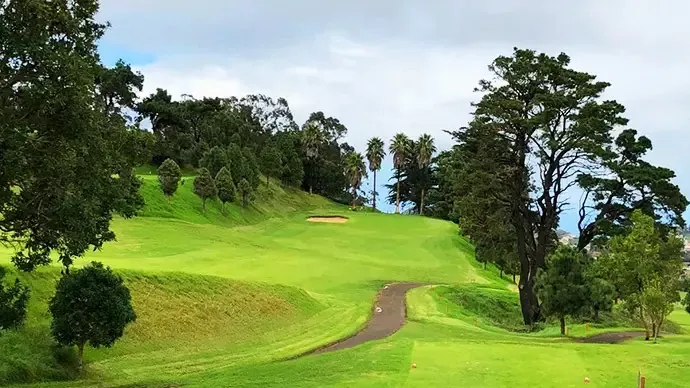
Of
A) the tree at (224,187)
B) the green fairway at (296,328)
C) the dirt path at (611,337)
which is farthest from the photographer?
the tree at (224,187)

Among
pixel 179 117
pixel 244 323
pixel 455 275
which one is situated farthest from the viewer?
pixel 179 117

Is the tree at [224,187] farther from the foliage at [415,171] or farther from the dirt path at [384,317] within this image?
the foliage at [415,171]

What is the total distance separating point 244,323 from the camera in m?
30.7

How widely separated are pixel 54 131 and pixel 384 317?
24117 millimetres

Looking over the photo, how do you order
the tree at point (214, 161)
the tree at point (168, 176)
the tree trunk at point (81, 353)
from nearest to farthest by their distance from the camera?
the tree trunk at point (81, 353)
the tree at point (168, 176)
the tree at point (214, 161)

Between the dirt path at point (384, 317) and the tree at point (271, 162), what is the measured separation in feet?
181

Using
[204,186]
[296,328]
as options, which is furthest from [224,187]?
[296,328]

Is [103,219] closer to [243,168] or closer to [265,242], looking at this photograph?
[265,242]

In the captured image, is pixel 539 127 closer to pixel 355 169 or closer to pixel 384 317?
pixel 384 317

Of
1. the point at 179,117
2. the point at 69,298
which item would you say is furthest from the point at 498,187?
the point at 179,117

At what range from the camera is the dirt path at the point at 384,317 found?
91.2ft

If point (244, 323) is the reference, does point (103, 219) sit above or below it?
above

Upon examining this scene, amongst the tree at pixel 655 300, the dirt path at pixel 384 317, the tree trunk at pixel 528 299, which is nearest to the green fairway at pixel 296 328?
the dirt path at pixel 384 317

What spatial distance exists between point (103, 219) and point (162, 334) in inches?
399
